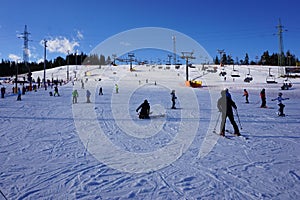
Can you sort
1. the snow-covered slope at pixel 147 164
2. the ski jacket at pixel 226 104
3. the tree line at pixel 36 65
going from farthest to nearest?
the tree line at pixel 36 65 < the ski jacket at pixel 226 104 < the snow-covered slope at pixel 147 164

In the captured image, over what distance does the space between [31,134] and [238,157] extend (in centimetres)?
616

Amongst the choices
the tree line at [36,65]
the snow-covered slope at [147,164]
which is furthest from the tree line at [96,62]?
the snow-covered slope at [147,164]

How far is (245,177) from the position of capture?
3744 millimetres

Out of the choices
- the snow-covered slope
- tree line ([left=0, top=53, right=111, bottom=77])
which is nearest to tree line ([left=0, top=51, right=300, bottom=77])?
tree line ([left=0, top=53, right=111, bottom=77])

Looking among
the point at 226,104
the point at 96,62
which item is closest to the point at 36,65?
the point at 96,62

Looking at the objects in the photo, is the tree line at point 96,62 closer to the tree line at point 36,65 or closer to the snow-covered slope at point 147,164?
the tree line at point 36,65

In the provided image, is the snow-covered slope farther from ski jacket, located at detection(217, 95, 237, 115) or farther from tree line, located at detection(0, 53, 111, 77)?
tree line, located at detection(0, 53, 111, 77)

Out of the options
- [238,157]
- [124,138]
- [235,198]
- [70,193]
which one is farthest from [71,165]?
[238,157]

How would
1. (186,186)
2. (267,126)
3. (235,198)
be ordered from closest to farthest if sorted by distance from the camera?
1. (235,198)
2. (186,186)
3. (267,126)

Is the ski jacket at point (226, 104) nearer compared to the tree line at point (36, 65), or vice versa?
the ski jacket at point (226, 104)

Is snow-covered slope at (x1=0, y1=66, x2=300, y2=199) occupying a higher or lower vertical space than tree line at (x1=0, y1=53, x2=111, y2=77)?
lower

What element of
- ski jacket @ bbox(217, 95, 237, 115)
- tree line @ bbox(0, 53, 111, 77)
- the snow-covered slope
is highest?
tree line @ bbox(0, 53, 111, 77)

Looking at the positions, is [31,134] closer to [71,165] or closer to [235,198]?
[71,165]

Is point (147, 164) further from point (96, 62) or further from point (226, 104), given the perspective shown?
point (96, 62)
